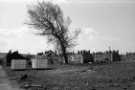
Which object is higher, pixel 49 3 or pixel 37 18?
pixel 49 3

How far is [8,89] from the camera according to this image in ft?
36.3

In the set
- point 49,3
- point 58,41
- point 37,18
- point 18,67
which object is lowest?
point 18,67

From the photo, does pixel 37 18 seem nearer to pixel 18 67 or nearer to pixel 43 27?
pixel 43 27

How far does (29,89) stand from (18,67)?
2191cm

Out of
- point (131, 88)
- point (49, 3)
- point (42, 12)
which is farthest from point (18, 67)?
point (131, 88)

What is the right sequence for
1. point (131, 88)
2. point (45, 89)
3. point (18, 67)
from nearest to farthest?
point (131, 88), point (45, 89), point (18, 67)

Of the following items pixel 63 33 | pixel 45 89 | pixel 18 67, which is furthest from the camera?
pixel 63 33

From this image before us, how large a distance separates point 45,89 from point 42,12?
2490 centimetres

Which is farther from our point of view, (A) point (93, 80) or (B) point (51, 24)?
(B) point (51, 24)

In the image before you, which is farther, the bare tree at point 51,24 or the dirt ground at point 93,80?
the bare tree at point 51,24

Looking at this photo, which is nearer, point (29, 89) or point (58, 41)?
point (29, 89)

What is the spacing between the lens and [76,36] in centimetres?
3653

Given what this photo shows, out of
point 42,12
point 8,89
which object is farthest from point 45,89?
point 42,12

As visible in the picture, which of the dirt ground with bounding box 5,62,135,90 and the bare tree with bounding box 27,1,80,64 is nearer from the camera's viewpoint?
the dirt ground with bounding box 5,62,135,90
